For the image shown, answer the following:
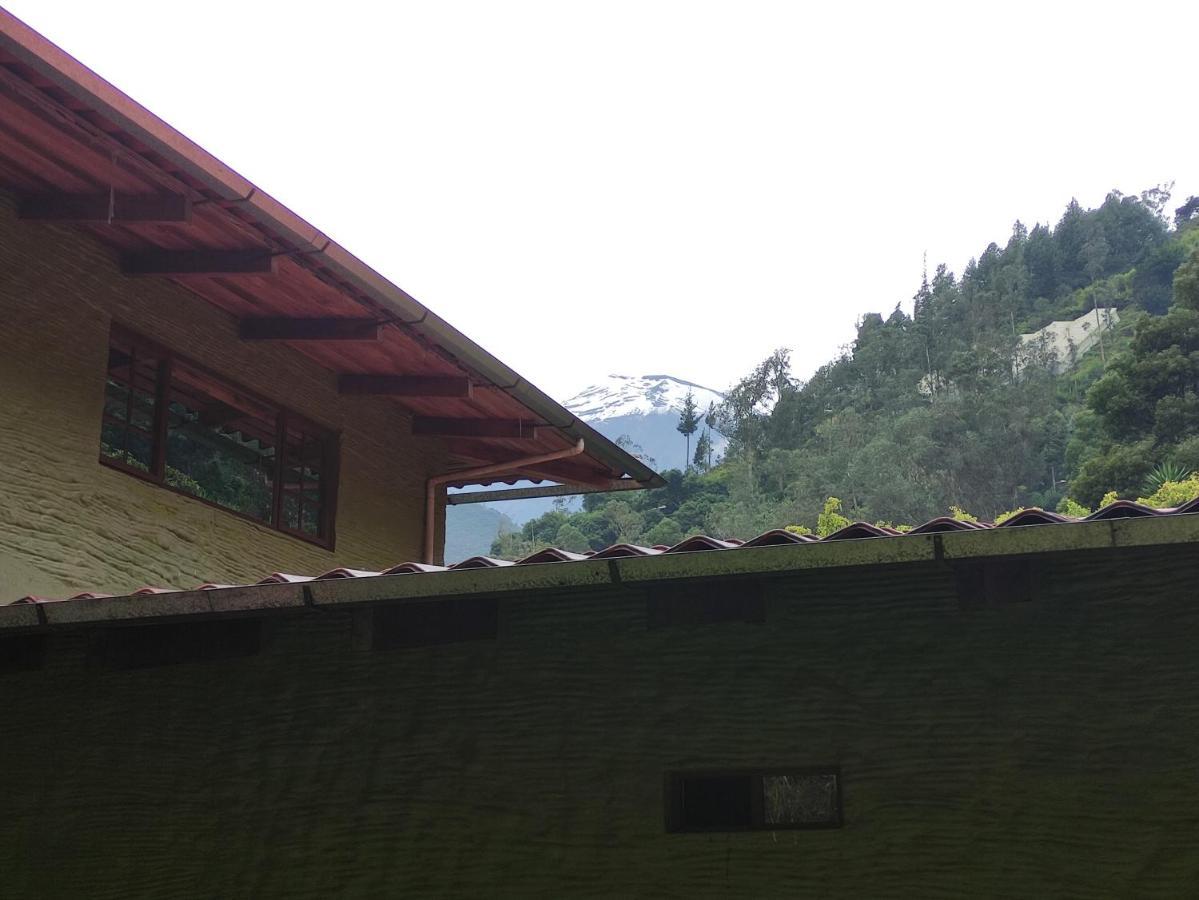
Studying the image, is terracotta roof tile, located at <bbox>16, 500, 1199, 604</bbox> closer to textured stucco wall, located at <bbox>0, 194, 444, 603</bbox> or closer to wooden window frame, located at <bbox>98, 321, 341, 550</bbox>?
textured stucco wall, located at <bbox>0, 194, 444, 603</bbox>

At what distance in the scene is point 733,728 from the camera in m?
5.44

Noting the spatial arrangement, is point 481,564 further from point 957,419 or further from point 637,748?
point 957,419

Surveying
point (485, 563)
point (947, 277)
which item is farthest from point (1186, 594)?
point (947, 277)

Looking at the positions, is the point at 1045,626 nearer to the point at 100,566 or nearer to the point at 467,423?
the point at 100,566

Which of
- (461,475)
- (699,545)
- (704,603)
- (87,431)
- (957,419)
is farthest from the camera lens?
(957,419)

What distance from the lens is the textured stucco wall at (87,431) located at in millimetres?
7293

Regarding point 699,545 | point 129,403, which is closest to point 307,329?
point 129,403

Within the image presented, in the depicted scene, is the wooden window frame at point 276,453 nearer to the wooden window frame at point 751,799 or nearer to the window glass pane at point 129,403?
the window glass pane at point 129,403

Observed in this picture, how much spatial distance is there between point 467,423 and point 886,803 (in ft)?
20.5

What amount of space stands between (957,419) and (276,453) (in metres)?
55.5

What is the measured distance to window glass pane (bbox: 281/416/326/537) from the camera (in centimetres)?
963

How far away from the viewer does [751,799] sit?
5348mm

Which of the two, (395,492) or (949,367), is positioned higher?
(949,367)

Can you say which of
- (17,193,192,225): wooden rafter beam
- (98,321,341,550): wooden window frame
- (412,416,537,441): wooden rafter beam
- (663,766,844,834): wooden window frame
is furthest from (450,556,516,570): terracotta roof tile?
(412,416,537,441): wooden rafter beam
